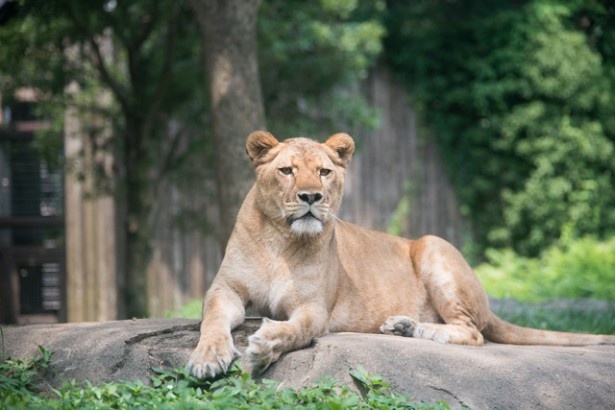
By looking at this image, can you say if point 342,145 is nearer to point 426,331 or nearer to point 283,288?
point 283,288

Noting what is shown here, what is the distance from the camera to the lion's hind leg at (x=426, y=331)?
5.38 metres

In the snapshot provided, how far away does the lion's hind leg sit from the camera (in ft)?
17.6

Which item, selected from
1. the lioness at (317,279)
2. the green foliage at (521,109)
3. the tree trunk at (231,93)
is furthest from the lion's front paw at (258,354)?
the green foliage at (521,109)

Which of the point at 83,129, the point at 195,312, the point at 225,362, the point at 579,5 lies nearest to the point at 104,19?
the point at 83,129

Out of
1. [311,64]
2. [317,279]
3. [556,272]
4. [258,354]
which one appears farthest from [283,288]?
[556,272]

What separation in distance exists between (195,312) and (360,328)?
11.6 feet

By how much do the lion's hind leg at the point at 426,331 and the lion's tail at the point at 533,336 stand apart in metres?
0.49

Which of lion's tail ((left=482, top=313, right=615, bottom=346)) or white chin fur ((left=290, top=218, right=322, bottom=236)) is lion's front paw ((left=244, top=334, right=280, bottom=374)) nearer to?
white chin fur ((left=290, top=218, right=322, bottom=236))

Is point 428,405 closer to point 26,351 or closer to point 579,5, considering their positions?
point 26,351

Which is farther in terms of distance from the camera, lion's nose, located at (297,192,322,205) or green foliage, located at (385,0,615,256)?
green foliage, located at (385,0,615,256)

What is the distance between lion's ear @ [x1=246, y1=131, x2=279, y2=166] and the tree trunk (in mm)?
2370

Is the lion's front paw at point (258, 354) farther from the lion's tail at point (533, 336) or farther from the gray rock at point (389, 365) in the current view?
the lion's tail at point (533, 336)

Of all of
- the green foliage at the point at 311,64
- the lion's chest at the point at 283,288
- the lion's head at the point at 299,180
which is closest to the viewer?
the lion's head at the point at 299,180

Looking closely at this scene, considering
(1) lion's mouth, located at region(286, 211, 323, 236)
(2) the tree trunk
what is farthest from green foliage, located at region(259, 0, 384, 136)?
(1) lion's mouth, located at region(286, 211, 323, 236)
